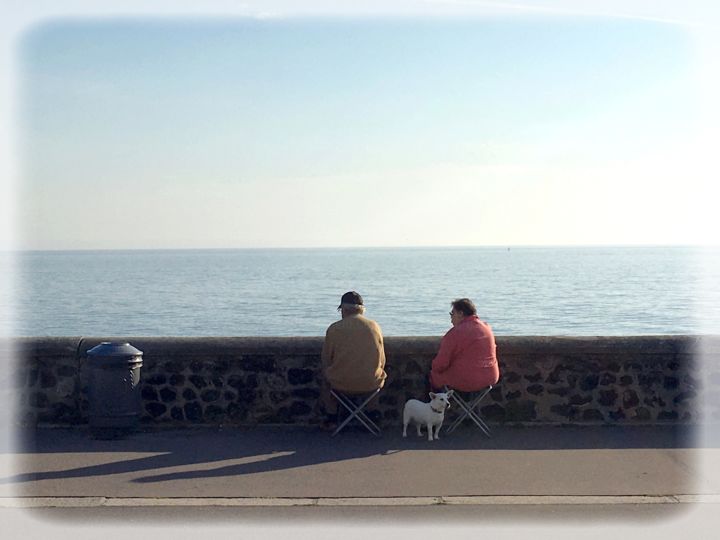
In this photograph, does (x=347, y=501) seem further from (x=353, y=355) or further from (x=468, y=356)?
(x=468, y=356)

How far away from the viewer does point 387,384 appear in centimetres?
1033

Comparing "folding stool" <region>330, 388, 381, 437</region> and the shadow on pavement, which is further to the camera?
"folding stool" <region>330, 388, 381, 437</region>

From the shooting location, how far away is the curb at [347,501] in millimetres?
7195

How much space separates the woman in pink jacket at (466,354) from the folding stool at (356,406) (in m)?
0.71

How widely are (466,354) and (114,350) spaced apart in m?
3.31

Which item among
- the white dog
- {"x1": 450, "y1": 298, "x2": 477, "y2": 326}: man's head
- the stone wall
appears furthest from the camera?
the stone wall

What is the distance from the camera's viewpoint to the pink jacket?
31.3ft

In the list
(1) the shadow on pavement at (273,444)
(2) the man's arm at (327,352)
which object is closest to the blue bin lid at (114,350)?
(1) the shadow on pavement at (273,444)

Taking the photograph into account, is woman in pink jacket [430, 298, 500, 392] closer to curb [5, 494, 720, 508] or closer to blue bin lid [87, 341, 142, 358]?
curb [5, 494, 720, 508]

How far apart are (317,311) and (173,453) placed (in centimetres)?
4746

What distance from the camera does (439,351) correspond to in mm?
9703

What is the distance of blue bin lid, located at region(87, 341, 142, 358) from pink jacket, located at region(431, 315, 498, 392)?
9.48ft

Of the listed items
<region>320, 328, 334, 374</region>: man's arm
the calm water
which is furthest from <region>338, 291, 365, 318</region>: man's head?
the calm water

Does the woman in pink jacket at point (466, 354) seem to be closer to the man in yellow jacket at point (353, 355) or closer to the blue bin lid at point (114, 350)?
the man in yellow jacket at point (353, 355)
